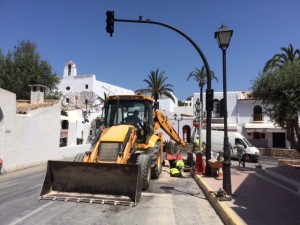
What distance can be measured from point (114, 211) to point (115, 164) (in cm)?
130

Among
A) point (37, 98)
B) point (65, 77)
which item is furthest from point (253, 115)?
point (65, 77)

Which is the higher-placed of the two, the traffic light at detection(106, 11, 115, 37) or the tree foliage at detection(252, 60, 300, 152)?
the traffic light at detection(106, 11, 115, 37)

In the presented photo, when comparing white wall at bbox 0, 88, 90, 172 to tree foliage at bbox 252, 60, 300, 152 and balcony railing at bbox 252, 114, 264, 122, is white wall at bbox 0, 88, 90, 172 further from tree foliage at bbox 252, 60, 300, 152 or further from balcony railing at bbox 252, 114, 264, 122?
balcony railing at bbox 252, 114, 264, 122

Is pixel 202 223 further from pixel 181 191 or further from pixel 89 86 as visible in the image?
pixel 89 86

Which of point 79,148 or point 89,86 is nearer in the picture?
point 79,148

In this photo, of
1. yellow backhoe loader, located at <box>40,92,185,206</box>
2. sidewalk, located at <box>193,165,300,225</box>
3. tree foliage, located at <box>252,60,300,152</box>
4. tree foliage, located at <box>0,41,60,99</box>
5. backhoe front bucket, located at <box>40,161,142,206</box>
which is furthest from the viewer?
tree foliage, located at <box>0,41,60,99</box>

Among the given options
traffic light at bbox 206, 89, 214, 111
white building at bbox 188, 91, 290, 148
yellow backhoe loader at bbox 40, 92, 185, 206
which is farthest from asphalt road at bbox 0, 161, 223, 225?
white building at bbox 188, 91, 290, 148

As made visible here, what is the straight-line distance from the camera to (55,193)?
885cm

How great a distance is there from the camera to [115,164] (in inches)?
345

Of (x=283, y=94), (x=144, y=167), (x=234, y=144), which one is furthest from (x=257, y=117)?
(x=144, y=167)

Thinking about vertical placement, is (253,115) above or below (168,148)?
above

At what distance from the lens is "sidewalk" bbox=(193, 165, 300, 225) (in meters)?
6.98

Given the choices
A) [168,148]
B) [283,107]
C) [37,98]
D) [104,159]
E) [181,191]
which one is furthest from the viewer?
[37,98]

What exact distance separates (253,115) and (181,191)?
1395 inches
